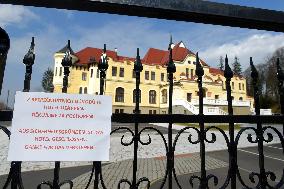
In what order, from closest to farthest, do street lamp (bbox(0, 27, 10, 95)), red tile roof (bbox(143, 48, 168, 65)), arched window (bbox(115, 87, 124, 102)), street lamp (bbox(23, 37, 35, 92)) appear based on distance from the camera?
street lamp (bbox(0, 27, 10, 95))
street lamp (bbox(23, 37, 35, 92))
arched window (bbox(115, 87, 124, 102))
red tile roof (bbox(143, 48, 168, 65))

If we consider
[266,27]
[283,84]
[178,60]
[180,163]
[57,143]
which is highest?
[178,60]

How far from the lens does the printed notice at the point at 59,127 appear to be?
1597 mm

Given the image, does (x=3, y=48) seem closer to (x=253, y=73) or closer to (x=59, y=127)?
(x=59, y=127)

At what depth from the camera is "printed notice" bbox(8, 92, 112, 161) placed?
1.60 m

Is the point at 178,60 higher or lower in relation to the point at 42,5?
higher

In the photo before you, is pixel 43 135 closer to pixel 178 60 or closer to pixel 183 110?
pixel 183 110

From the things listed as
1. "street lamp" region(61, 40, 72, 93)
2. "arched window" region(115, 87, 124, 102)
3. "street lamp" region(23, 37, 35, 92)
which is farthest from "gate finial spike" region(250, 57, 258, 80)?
"arched window" region(115, 87, 124, 102)

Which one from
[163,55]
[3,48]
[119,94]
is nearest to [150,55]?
[163,55]

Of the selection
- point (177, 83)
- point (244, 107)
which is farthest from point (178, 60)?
point (244, 107)

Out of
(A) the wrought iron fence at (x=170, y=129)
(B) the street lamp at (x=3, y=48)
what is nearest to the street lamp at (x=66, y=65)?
(A) the wrought iron fence at (x=170, y=129)

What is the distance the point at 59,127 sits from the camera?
5.38 ft

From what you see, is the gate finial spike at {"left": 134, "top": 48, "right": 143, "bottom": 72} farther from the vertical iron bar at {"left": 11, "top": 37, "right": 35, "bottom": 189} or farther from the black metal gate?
the vertical iron bar at {"left": 11, "top": 37, "right": 35, "bottom": 189}

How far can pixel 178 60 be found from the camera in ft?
175

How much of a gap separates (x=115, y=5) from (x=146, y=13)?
0.24 metres
